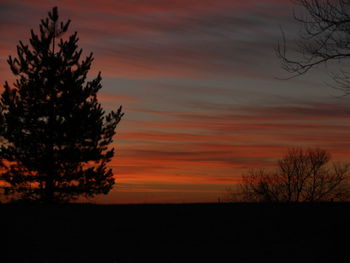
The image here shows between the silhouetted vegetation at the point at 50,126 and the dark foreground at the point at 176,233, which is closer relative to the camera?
the dark foreground at the point at 176,233

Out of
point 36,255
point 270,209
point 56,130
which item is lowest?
point 36,255

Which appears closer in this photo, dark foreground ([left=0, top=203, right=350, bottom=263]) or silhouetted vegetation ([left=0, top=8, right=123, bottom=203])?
dark foreground ([left=0, top=203, right=350, bottom=263])

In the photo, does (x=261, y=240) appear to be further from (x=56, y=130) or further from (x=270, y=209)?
(x=56, y=130)

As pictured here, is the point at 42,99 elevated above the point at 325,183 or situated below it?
above

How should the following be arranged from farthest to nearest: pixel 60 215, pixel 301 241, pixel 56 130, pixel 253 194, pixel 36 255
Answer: pixel 253 194
pixel 56 130
pixel 60 215
pixel 301 241
pixel 36 255

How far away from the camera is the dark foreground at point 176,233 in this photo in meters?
11.0

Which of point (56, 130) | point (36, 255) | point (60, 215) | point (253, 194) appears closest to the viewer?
point (36, 255)

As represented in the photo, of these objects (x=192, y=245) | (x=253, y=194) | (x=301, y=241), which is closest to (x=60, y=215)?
(x=192, y=245)

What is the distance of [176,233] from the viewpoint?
12.3 metres

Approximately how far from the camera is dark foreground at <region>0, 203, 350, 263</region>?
1104 centimetres

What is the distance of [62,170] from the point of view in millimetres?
29438

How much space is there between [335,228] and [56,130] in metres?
19.6

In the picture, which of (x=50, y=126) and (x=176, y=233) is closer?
(x=176, y=233)

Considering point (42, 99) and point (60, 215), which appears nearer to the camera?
point (60, 215)
